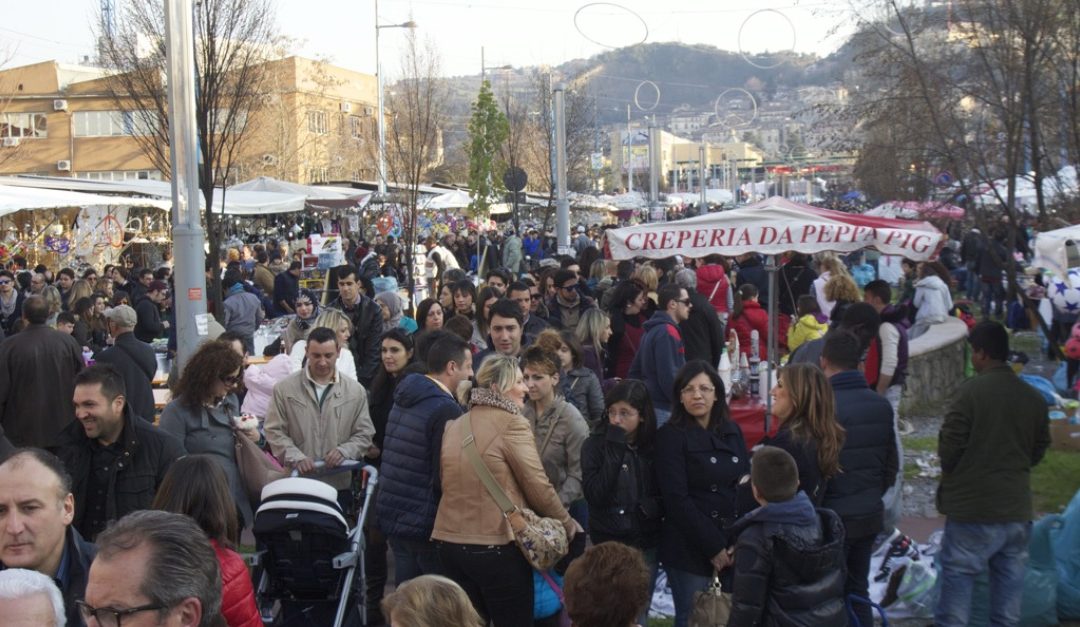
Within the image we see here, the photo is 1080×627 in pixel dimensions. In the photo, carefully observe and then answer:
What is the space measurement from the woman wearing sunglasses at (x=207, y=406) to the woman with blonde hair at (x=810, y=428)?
296cm

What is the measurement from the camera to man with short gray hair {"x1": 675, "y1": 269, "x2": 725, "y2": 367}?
996cm

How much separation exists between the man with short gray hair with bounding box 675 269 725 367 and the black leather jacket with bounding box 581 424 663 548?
14.1 feet

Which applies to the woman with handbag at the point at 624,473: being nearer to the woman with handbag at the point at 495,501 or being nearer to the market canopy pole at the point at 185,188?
the woman with handbag at the point at 495,501

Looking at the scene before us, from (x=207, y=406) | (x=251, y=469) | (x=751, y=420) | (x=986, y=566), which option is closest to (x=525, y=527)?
(x=251, y=469)

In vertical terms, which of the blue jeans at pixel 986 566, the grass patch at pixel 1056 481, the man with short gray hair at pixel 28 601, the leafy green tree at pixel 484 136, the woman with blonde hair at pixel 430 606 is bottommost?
the grass patch at pixel 1056 481

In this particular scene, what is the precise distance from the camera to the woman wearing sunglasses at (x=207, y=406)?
19.6 feet

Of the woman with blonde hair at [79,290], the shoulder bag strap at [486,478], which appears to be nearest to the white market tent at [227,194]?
the woman with blonde hair at [79,290]

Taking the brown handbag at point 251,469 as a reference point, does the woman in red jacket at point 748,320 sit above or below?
above

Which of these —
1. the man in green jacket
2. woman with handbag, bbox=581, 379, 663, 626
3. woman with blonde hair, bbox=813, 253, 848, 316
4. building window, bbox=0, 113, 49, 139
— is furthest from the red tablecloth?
building window, bbox=0, 113, 49, 139

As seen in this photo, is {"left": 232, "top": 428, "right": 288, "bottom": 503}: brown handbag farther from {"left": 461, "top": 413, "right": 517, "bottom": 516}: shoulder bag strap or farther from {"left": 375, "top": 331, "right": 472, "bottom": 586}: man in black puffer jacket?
{"left": 461, "top": 413, "right": 517, "bottom": 516}: shoulder bag strap

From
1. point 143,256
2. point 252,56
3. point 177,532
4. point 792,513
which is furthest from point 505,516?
point 143,256

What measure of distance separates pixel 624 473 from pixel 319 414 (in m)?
2.20

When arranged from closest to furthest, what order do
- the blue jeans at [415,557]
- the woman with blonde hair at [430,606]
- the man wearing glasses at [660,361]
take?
the woman with blonde hair at [430,606] < the blue jeans at [415,557] < the man wearing glasses at [660,361]

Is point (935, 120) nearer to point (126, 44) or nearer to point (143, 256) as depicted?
point (126, 44)
